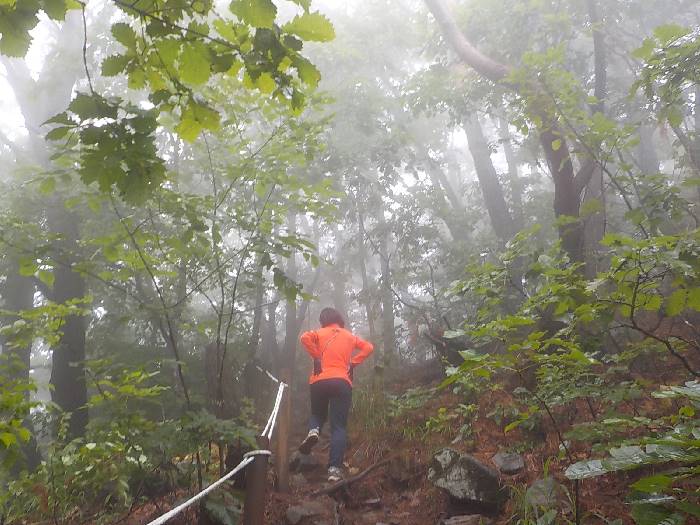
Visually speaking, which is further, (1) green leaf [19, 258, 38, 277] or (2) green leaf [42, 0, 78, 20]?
(1) green leaf [19, 258, 38, 277]

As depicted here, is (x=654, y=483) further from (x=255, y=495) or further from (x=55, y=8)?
(x=55, y=8)

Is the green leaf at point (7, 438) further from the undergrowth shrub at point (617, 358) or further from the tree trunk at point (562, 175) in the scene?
the tree trunk at point (562, 175)

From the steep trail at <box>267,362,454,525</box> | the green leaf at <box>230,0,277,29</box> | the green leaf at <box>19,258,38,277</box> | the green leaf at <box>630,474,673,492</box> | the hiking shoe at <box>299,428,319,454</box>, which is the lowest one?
the steep trail at <box>267,362,454,525</box>

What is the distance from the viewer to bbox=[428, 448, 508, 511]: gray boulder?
3756mm

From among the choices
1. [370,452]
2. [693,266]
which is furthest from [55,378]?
[693,266]

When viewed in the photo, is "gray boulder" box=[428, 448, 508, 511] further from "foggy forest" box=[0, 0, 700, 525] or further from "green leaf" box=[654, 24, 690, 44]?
"green leaf" box=[654, 24, 690, 44]

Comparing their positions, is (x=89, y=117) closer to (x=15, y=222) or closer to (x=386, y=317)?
(x=15, y=222)

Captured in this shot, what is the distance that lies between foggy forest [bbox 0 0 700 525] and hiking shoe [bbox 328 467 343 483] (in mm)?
20

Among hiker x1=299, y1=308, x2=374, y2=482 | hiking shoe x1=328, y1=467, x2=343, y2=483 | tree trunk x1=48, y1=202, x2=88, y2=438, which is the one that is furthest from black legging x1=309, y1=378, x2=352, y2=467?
tree trunk x1=48, y1=202, x2=88, y2=438

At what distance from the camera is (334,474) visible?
4.93m

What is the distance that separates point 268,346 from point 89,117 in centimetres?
1136

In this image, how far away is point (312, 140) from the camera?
4.54m

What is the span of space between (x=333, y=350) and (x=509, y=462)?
2.36m

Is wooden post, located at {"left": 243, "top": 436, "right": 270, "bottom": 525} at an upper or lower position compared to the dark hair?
lower
